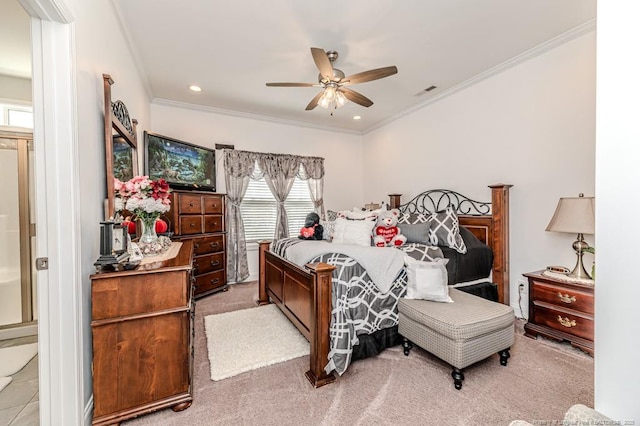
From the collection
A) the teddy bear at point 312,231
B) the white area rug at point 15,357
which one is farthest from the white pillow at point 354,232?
the white area rug at point 15,357

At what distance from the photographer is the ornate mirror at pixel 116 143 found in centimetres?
180

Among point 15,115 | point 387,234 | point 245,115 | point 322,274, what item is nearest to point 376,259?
point 322,274

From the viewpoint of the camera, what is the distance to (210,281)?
12.5ft

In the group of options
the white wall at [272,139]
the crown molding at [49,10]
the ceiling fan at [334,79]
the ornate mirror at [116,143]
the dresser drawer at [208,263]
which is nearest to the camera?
the crown molding at [49,10]

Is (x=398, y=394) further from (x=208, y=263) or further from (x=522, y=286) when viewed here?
(x=208, y=263)

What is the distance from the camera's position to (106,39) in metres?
1.95

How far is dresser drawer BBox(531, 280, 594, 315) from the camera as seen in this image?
218 cm

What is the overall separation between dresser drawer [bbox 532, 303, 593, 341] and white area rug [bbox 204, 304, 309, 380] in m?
2.20

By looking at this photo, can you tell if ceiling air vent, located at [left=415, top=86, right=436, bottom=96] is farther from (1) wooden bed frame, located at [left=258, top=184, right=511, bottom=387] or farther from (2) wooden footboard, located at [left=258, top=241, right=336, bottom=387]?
(2) wooden footboard, located at [left=258, top=241, right=336, bottom=387]

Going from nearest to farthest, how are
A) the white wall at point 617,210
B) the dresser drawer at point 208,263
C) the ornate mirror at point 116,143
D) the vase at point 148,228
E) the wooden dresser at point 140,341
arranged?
→ the white wall at point 617,210 → the wooden dresser at point 140,341 → the ornate mirror at point 116,143 → the vase at point 148,228 → the dresser drawer at point 208,263

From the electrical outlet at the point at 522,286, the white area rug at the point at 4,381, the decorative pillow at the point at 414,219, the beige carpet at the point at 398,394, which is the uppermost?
the decorative pillow at the point at 414,219

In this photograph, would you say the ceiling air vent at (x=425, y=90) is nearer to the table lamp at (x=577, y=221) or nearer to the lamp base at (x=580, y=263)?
the table lamp at (x=577, y=221)

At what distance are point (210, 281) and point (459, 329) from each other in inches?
127

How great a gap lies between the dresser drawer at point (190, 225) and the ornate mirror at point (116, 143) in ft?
3.44
